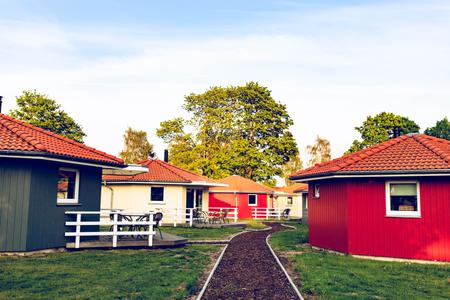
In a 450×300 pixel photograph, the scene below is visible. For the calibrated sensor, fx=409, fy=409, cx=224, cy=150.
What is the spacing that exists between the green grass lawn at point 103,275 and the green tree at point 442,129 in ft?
128

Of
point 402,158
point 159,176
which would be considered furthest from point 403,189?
point 159,176

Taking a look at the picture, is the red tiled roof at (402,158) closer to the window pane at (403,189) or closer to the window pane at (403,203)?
the window pane at (403,189)

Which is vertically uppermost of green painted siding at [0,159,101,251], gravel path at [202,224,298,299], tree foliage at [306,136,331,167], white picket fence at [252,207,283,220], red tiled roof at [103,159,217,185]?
tree foliage at [306,136,331,167]

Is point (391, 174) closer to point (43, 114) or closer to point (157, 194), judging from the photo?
point (157, 194)

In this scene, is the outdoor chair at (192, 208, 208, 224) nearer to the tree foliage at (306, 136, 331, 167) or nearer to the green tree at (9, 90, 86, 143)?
the green tree at (9, 90, 86, 143)

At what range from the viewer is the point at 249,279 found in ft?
32.6

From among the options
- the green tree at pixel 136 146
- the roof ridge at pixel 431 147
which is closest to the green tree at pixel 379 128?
the roof ridge at pixel 431 147

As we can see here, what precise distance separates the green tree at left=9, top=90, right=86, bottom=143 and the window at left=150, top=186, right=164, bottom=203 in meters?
23.6

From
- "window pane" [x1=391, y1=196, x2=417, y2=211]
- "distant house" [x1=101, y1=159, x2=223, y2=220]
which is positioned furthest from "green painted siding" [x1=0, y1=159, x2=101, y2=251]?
"distant house" [x1=101, y1=159, x2=223, y2=220]

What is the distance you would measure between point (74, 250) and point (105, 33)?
8.98 m

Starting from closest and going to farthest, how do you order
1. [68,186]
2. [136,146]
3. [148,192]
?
[68,186]
[148,192]
[136,146]

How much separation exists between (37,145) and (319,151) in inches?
2177

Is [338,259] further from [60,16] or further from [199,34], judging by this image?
[60,16]

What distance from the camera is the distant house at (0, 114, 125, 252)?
12.4 meters
